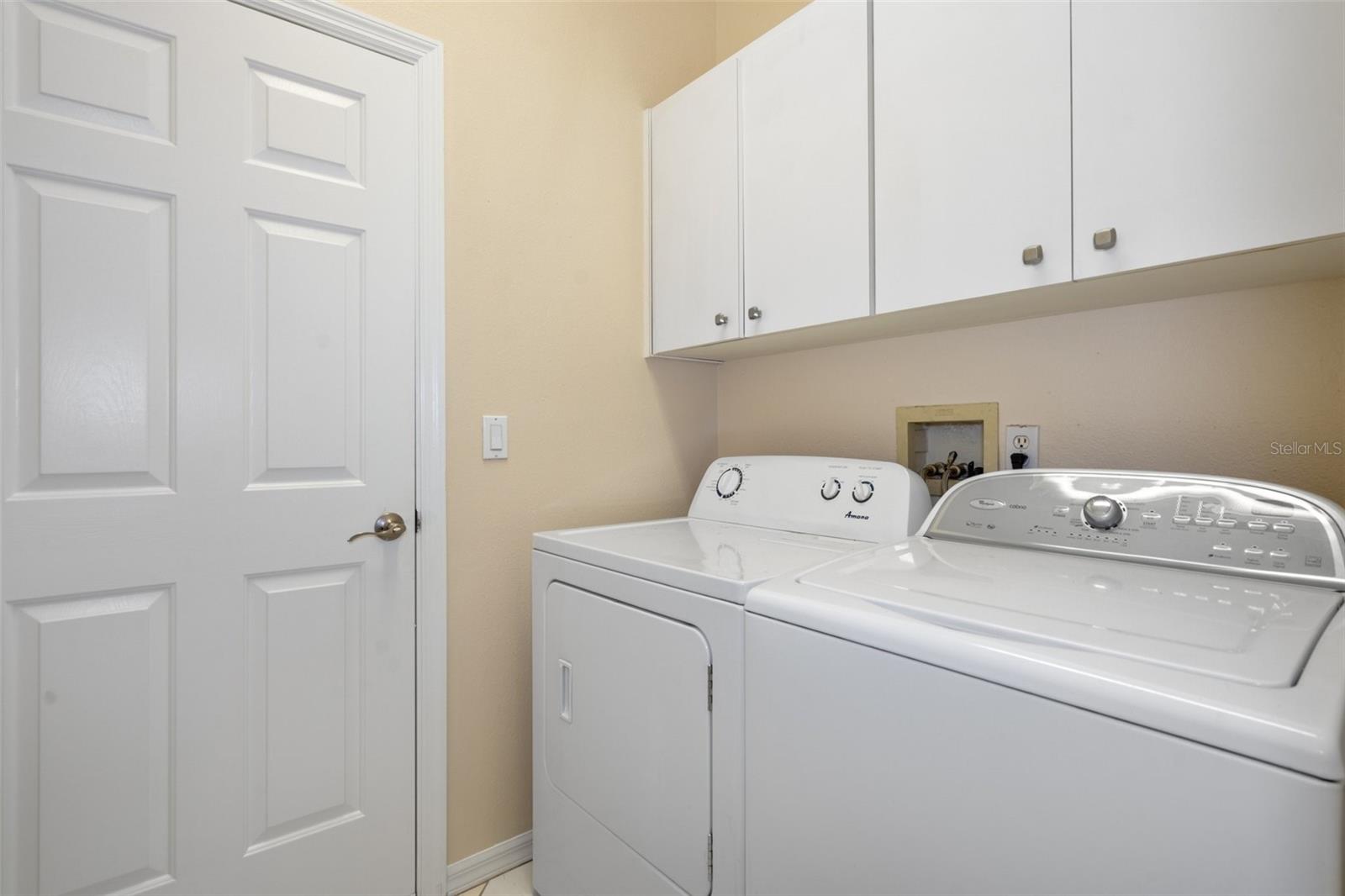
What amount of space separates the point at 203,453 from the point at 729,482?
125 cm

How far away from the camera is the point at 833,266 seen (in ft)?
4.73

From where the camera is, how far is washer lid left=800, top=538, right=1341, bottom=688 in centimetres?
68

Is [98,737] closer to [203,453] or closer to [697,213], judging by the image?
[203,453]

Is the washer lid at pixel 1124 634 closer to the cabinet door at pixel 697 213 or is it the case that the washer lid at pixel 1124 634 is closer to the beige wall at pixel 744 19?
the cabinet door at pixel 697 213

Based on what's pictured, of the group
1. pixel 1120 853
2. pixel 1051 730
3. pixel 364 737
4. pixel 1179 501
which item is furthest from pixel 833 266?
pixel 364 737

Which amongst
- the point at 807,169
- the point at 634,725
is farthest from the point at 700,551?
the point at 807,169

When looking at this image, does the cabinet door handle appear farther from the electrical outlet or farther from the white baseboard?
the white baseboard

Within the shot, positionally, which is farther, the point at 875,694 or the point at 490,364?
the point at 490,364

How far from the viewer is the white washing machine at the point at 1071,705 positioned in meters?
0.57

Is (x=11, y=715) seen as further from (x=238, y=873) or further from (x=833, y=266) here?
(x=833, y=266)

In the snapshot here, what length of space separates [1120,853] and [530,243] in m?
1.72

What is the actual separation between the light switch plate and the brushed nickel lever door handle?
267 millimetres

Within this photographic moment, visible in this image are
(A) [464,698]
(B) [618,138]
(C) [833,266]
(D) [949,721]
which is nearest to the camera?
(D) [949,721]

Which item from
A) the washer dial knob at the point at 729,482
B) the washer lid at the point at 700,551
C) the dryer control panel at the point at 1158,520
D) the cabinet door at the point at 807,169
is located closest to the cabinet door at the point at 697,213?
the cabinet door at the point at 807,169
